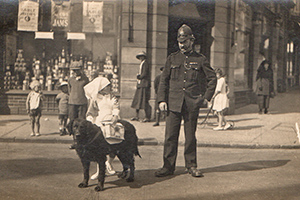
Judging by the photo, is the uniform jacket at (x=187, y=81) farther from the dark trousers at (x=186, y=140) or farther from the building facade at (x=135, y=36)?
the building facade at (x=135, y=36)

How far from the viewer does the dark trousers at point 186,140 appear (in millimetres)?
6098

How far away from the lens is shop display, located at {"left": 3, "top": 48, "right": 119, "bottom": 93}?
13.3 m

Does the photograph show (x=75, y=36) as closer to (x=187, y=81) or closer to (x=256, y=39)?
(x=187, y=81)

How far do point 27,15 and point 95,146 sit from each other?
9391mm

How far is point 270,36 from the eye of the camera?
2294 centimetres

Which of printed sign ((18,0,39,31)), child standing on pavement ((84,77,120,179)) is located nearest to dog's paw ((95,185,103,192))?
child standing on pavement ((84,77,120,179))

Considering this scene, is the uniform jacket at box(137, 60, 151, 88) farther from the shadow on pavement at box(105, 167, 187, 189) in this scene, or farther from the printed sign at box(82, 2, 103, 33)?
the shadow on pavement at box(105, 167, 187, 189)

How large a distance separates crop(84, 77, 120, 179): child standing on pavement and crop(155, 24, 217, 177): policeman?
0.83 metres

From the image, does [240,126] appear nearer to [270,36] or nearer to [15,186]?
[15,186]

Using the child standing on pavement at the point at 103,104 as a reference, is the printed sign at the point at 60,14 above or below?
above

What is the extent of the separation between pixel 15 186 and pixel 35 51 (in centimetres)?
901

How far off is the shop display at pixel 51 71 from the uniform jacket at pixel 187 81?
7.06 metres

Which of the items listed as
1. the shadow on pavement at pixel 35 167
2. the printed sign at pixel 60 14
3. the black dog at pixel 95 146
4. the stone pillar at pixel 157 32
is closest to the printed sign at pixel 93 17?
the printed sign at pixel 60 14

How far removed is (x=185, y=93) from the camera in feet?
20.0
